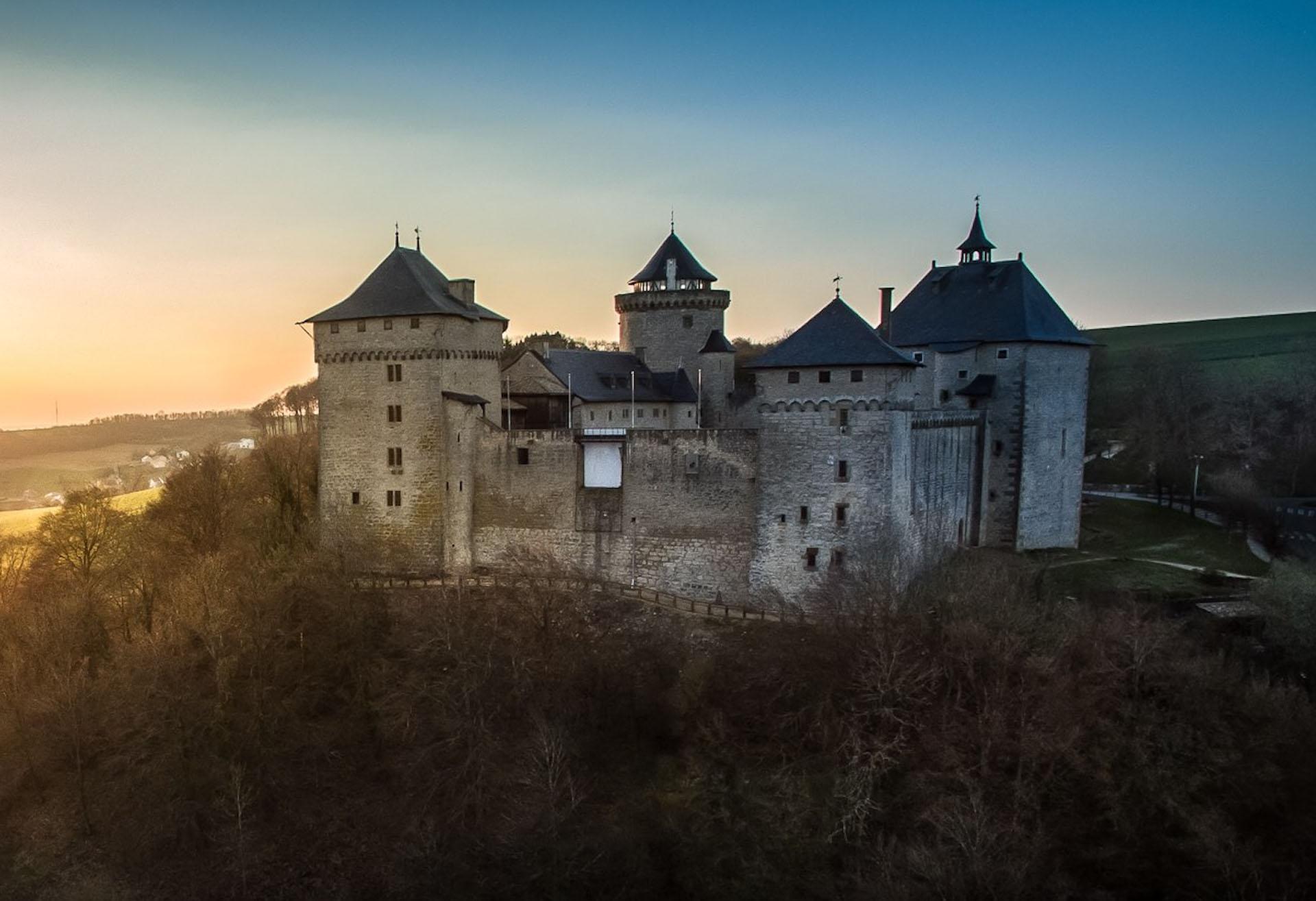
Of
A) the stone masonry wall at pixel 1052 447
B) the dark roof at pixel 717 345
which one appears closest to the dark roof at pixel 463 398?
the dark roof at pixel 717 345

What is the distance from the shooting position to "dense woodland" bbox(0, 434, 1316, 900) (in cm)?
1797

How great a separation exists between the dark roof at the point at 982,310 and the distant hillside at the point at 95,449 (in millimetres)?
34777

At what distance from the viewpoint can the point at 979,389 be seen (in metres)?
32.0

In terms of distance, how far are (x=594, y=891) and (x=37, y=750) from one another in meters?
17.7

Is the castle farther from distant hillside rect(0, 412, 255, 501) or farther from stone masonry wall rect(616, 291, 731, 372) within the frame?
distant hillside rect(0, 412, 255, 501)

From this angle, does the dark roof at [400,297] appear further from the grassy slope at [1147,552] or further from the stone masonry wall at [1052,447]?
the grassy slope at [1147,552]

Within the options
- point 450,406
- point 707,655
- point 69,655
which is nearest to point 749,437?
point 707,655

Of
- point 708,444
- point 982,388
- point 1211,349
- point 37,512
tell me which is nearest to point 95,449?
point 37,512

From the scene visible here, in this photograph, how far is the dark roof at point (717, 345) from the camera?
36.0 metres

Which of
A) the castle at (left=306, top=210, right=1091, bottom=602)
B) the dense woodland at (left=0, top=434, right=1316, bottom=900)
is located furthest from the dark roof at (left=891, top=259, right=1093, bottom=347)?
the dense woodland at (left=0, top=434, right=1316, bottom=900)

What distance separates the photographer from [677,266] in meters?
38.0

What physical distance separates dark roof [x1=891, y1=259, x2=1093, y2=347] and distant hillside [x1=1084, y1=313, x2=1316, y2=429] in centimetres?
2143

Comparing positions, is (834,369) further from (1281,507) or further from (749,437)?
(1281,507)

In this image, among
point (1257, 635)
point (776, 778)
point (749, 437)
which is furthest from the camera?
point (749, 437)
